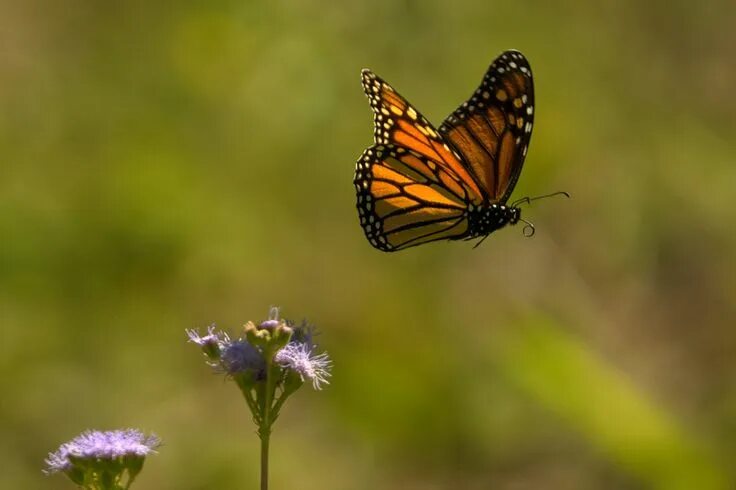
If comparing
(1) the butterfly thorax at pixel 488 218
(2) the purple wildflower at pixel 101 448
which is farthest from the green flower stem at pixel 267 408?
(1) the butterfly thorax at pixel 488 218

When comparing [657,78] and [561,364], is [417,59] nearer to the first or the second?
[657,78]

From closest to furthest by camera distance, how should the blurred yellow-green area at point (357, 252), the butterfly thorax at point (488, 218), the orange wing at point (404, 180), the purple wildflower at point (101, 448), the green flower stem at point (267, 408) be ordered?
the green flower stem at point (267, 408)
the purple wildflower at point (101, 448)
the orange wing at point (404, 180)
the butterfly thorax at point (488, 218)
the blurred yellow-green area at point (357, 252)

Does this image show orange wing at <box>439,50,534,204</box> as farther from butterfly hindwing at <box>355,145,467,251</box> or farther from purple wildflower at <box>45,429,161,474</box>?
purple wildflower at <box>45,429,161,474</box>

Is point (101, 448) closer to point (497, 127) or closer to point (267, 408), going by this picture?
point (267, 408)

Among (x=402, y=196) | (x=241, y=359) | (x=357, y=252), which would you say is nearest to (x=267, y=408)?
(x=241, y=359)

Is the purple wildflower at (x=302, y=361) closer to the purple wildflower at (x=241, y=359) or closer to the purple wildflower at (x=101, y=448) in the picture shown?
the purple wildflower at (x=241, y=359)

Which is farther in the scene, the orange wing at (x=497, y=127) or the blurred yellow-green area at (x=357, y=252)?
the blurred yellow-green area at (x=357, y=252)

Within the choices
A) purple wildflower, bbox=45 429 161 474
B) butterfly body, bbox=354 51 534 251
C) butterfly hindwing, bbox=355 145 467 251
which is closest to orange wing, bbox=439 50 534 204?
butterfly body, bbox=354 51 534 251

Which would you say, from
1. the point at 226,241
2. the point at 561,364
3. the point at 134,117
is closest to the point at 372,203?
the point at 561,364
